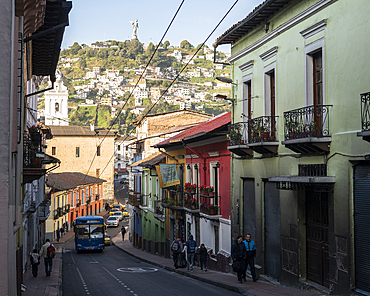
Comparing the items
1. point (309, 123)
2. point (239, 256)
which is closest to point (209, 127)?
point (239, 256)

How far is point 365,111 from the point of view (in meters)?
9.24

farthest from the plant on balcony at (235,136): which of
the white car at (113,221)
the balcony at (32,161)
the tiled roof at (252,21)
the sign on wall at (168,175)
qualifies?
the white car at (113,221)

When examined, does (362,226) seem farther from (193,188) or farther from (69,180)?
(69,180)

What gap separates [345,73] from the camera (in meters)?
10.1

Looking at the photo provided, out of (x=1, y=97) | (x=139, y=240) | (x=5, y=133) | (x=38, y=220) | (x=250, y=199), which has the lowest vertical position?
(x=139, y=240)

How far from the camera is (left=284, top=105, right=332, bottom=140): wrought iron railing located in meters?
10.9

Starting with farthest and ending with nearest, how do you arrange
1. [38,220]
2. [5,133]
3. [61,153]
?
[61,153] < [38,220] < [5,133]

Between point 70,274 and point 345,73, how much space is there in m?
17.0

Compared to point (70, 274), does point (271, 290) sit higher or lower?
higher

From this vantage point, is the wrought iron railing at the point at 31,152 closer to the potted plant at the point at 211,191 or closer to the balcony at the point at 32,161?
the balcony at the point at 32,161

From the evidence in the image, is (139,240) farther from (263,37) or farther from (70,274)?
(263,37)

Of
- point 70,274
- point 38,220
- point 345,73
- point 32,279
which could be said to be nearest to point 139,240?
point 38,220

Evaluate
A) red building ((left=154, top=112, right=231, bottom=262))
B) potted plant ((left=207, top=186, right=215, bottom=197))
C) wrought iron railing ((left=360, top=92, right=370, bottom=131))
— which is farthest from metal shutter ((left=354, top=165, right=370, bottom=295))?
potted plant ((left=207, top=186, right=215, bottom=197))

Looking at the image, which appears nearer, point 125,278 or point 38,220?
point 125,278
